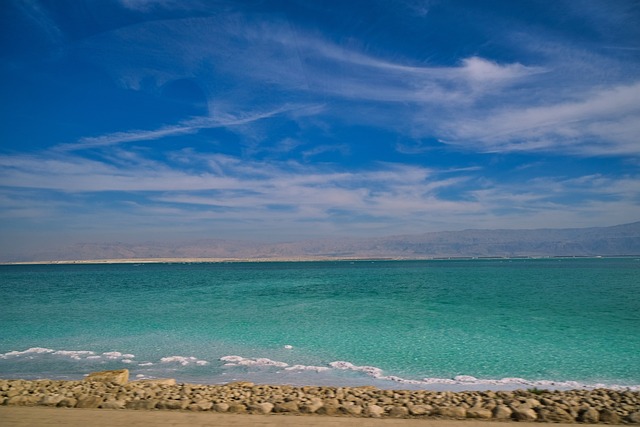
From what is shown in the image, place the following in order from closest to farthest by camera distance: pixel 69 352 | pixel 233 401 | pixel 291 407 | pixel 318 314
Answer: pixel 291 407 < pixel 233 401 < pixel 69 352 < pixel 318 314

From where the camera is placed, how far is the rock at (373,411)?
7.96 metres

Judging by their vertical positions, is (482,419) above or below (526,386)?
above

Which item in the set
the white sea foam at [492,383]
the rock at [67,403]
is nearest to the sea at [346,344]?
the white sea foam at [492,383]

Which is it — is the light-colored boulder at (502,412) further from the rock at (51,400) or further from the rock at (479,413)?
the rock at (51,400)

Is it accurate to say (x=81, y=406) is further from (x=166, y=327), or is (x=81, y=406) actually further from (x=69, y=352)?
(x=166, y=327)

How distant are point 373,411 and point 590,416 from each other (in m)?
4.03

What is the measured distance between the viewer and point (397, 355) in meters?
Answer: 16.7

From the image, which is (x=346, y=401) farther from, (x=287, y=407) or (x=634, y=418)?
(x=634, y=418)

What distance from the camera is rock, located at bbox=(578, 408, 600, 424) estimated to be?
766cm

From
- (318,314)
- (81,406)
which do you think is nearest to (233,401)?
(81,406)

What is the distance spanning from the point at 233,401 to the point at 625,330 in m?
21.0

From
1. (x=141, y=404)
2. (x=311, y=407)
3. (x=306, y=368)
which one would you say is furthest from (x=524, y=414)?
(x=306, y=368)

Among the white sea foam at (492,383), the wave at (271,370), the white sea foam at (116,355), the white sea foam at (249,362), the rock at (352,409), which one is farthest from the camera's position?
the white sea foam at (116,355)

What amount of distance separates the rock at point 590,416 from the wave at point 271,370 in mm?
4704
